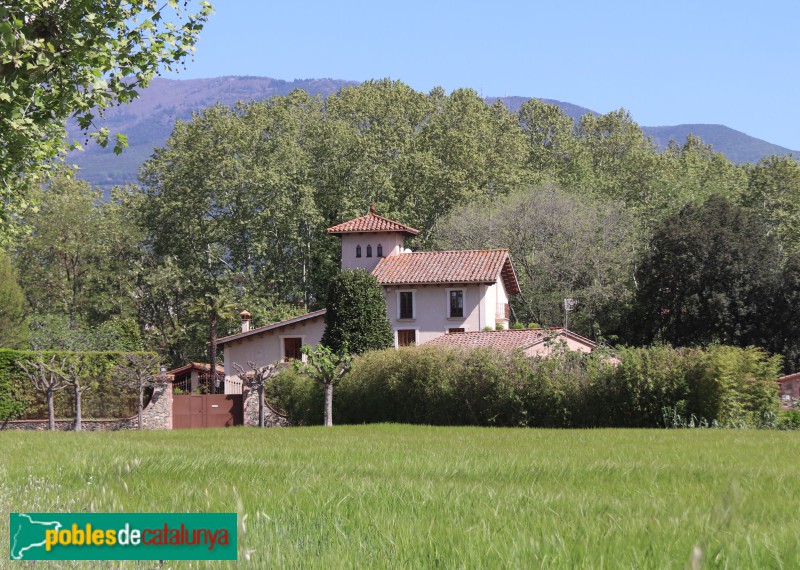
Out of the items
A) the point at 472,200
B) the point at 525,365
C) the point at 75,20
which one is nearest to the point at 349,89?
the point at 472,200

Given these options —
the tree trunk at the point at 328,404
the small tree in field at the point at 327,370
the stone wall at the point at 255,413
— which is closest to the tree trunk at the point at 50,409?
the stone wall at the point at 255,413

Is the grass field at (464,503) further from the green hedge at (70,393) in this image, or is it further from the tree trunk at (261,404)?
the green hedge at (70,393)

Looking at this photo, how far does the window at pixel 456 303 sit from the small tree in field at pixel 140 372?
20.4 metres

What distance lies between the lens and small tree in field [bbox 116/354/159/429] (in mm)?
40656

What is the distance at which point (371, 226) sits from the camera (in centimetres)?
5866

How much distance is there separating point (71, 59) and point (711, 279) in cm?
4810

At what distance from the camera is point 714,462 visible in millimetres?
11719

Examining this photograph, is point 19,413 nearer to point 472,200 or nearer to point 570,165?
point 472,200

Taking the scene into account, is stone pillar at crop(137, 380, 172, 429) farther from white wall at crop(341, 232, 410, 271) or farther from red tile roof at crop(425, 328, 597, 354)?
white wall at crop(341, 232, 410, 271)

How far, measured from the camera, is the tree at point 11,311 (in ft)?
185

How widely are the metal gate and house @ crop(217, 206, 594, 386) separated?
41.9 ft

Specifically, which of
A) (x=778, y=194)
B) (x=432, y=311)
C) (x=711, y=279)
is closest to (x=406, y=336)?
(x=432, y=311)

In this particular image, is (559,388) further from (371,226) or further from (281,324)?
(371,226)

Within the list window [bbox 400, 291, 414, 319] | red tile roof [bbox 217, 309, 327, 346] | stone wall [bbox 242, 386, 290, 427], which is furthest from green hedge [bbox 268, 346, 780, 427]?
window [bbox 400, 291, 414, 319]
